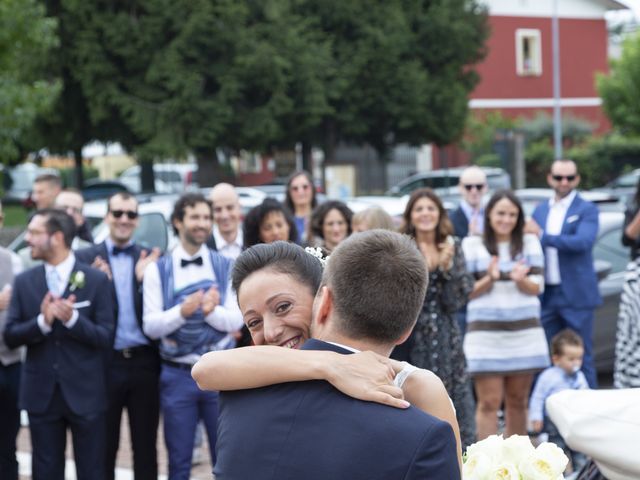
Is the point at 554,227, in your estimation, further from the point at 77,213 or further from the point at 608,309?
the point at 77,213

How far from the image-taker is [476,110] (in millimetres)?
51250

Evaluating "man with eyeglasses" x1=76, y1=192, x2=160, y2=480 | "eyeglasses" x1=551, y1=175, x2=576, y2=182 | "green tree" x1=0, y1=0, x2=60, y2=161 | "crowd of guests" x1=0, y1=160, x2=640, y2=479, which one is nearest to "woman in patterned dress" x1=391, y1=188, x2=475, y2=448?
"crowd of guests" x1=0, y1=160, x2=640, y2=479

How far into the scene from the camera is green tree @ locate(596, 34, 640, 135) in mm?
48844

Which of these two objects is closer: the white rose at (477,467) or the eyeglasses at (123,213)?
the white rose at (477,467)

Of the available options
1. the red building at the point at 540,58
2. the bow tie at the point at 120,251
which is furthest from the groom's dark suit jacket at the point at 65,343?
the red building at the point at 540,58

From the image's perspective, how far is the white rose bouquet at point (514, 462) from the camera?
3.11 m

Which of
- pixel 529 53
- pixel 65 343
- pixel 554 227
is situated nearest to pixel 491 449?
pixel 65 343

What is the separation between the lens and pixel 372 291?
2723 mm

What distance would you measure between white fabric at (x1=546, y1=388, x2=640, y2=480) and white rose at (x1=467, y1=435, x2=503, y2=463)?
78cm

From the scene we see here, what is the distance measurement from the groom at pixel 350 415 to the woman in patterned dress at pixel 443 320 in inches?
150

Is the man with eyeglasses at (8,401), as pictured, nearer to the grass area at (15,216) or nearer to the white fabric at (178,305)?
the white fabric at (178,305)

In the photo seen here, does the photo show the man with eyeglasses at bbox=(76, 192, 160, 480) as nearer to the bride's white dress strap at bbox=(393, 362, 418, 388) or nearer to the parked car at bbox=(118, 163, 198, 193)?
the bride's white dress strap at bbox=(393, 362, 418, 388)

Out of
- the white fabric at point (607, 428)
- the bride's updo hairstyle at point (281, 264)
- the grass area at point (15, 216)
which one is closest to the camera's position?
the bride's updo hairstyle at point (281, 264)

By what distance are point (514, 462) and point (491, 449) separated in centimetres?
8
